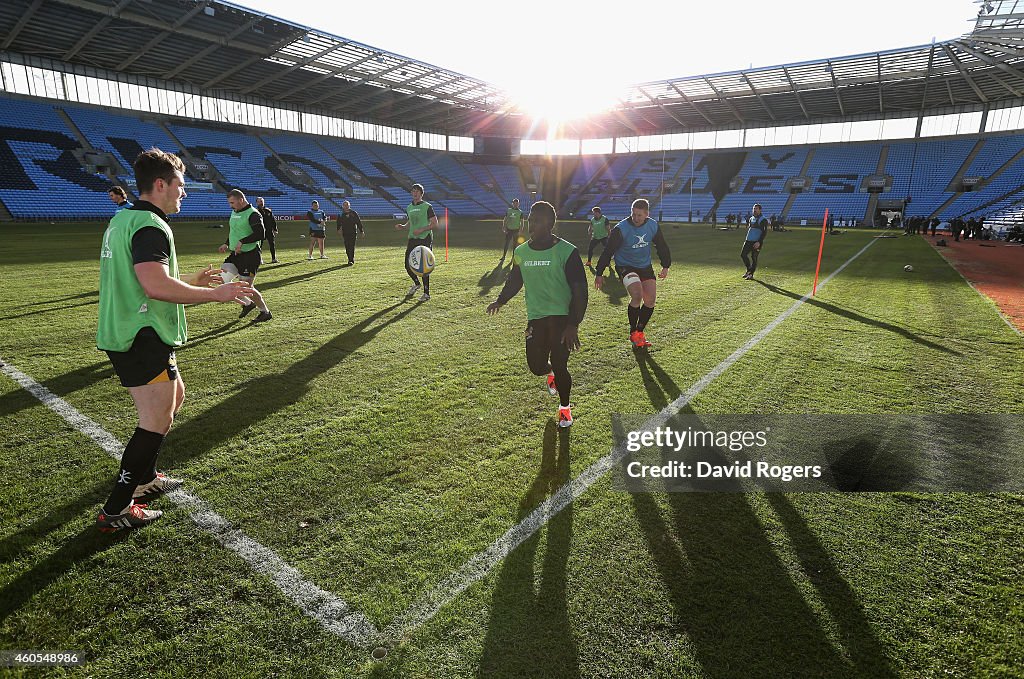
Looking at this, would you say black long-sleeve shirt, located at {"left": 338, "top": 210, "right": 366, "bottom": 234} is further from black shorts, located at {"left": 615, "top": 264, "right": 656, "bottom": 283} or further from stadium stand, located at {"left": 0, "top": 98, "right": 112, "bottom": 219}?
stadium stand, located at {"left": 0, "top": 98, "right": 112, "bottom": 219}

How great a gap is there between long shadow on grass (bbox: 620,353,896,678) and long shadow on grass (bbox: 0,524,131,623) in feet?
10.9

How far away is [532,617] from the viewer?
269 cm

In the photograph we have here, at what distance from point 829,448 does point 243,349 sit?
753cm

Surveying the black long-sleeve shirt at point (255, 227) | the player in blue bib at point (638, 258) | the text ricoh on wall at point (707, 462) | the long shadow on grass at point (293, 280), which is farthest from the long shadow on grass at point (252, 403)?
the long shadow on grass at point (293, 280)

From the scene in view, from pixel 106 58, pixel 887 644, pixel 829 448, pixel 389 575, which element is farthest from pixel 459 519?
pixel 106 58

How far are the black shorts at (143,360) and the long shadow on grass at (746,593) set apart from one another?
11.3 feet

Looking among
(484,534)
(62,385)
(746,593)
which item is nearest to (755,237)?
(746,593)

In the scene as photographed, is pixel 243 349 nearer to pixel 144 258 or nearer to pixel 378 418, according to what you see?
pixel 378 418

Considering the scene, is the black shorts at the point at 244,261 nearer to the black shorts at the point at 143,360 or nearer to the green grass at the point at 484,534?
the green grass at the point at 484,534

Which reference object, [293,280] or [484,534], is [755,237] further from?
[484,534]

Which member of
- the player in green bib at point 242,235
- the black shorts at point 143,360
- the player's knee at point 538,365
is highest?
the player in green bib at point 242,235

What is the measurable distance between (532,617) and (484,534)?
737 mm

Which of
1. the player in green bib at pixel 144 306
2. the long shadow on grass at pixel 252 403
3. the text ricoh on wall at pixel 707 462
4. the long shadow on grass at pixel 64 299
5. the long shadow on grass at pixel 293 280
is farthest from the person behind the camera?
the long shadow on grass at pixel 293 280

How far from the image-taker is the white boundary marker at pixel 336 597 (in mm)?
2625
